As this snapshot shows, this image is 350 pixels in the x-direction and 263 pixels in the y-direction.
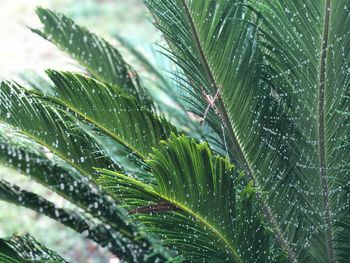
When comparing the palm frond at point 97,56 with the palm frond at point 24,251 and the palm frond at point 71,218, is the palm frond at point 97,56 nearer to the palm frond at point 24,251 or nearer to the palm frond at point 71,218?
the palm frond at point 71,218

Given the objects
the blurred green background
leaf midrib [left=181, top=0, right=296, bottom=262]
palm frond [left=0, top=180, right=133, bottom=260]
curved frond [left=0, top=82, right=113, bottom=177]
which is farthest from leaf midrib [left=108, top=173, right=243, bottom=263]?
the blurred green background

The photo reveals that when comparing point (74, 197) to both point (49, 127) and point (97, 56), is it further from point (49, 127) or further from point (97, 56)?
point (97, 56)

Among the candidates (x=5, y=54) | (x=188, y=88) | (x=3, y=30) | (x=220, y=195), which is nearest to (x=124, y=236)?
(x=188, y=88)

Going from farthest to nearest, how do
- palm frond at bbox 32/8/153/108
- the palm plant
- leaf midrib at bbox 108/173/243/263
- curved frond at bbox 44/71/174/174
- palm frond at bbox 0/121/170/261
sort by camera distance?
palm frond at bbox 32/8/153/108
palm frond at bbox 0/121/170/261
curved frond at bbox 44/71/174/174
the palm plant
leaf midrib at bbox 108/173/243/263

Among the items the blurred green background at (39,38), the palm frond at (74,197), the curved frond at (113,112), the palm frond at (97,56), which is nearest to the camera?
the curved frond at (113,112)

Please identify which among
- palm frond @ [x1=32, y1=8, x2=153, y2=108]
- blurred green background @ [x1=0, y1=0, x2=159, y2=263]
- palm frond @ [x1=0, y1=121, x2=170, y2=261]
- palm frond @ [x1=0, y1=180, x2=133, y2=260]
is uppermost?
blurred green background @ [x1=0, y1=0, x2=159, y2=263]

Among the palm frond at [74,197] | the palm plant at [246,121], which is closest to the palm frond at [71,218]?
the palm frond at [74,197]

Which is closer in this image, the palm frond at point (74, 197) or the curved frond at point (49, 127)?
the curved frond at point (49, 127)

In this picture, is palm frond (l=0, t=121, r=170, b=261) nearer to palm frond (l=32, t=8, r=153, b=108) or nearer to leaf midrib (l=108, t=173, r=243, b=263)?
palm frond (l=32, t=8, r=153, b=108)

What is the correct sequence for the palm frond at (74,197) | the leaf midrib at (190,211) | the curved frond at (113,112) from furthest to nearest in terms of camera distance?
the palm frond at (74,197) → the curved frond at (113,112) → the leaf midrib at (190,211)
